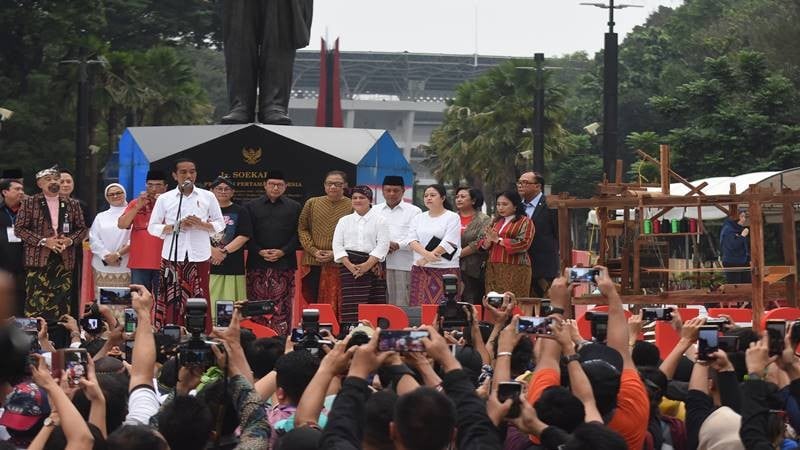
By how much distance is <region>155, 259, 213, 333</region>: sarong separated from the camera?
1479 cm

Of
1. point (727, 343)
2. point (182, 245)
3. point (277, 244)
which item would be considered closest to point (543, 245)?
point (277, 244)

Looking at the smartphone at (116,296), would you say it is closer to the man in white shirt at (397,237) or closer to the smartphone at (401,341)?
the smartphone at (401,341)

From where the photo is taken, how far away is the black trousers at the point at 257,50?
17234 millimetres

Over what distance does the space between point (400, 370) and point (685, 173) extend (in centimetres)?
4172

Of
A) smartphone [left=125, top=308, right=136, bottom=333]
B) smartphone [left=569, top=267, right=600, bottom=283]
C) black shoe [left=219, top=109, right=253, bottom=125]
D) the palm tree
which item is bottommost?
smartphone [left=125, top=308, right=136, bottom=333]

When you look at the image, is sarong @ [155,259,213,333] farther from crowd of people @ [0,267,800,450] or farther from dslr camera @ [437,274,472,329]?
crowd of people @ [0,267,800,450]

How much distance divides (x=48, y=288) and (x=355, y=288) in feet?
8.71

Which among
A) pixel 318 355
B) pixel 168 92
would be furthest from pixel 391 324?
pixel 168 92

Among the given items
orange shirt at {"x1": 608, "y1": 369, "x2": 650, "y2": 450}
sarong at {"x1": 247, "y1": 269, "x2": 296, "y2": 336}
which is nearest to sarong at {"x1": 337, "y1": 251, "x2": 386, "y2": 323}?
sarong at {"x1": 247, "y1": 269, "x2": 296, "y2": 336}

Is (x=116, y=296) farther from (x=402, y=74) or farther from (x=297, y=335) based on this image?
(x=402, y=74)

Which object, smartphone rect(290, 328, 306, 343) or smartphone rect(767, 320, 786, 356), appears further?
smartphone rect(290, 328, 306, 343)

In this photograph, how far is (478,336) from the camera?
27.7ft

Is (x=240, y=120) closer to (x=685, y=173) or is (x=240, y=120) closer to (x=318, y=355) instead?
(x=318, y=355)

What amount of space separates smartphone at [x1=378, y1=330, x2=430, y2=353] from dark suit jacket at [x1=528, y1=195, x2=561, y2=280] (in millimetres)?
9101
